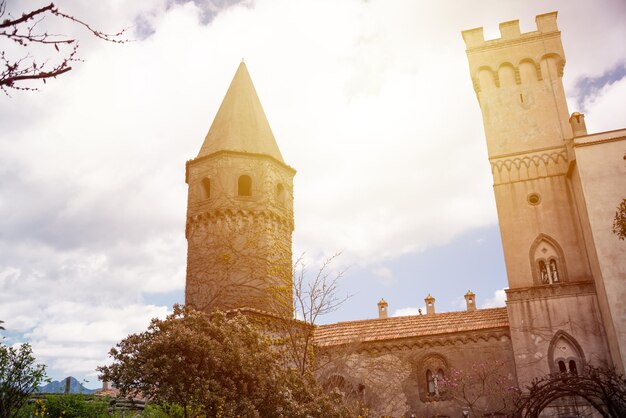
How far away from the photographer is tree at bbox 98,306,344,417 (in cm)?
979

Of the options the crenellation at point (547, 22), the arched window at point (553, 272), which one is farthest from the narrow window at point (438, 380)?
the crenellation at point (547, 22)

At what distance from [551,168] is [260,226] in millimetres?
12298

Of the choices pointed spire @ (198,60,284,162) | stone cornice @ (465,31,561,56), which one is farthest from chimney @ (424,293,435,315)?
stone cornice @ (465,31,561,56)

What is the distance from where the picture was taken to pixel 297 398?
1086 cm

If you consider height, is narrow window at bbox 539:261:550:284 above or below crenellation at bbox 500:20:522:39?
below

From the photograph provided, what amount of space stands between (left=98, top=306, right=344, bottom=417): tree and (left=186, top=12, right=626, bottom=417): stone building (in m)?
6.24

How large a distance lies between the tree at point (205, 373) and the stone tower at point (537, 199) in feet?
37.5

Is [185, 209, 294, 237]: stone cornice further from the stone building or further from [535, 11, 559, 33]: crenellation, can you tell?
[535, 11, 559, 33]: crenellation

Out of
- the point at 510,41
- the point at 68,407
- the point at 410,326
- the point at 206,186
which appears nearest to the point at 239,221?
the point at 206,186

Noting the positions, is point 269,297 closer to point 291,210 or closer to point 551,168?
point 291,210

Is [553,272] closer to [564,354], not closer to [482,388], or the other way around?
[564,354]

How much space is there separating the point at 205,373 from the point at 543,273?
49.7 feet

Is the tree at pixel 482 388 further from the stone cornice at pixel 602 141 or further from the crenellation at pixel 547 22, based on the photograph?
the crenellation at pixel 547 22

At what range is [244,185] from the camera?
64.3 feet
